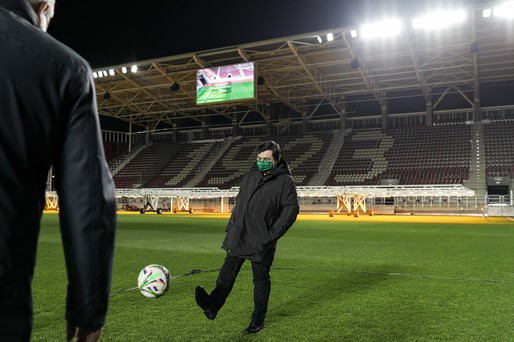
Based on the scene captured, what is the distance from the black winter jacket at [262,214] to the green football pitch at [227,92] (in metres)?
→ 26.6

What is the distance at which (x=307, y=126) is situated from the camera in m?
46.0

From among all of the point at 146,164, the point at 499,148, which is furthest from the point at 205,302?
the point at 146,164

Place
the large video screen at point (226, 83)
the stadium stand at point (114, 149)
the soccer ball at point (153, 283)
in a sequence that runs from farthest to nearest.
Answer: the stadium stand at point (114, 149) → the large video screen at point (226, 83) → the soccer ball at point (153, 283)

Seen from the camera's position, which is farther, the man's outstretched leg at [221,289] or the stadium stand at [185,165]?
the stadium stand at [185,165]

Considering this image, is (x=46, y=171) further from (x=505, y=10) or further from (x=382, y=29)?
(x=505, y=10)

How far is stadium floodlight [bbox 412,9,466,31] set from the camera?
24703 mm

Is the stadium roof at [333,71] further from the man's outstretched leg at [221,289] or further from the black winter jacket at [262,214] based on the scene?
the man's outstretched leg at [221,289]

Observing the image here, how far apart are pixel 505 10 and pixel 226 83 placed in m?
17.6

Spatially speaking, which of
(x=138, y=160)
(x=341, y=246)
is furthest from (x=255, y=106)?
(x=341, y=246)

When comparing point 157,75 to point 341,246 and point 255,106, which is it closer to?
point 255,106

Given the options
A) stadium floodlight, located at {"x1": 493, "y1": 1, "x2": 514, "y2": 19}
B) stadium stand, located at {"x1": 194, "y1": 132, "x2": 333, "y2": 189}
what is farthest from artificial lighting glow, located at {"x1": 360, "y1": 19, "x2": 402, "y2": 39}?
stadium stand, located at {"x1": 194, "y1": 132, "x2": 333, "y2": 189}

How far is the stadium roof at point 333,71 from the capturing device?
95.1 ft

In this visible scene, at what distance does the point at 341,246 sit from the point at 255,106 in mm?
34700

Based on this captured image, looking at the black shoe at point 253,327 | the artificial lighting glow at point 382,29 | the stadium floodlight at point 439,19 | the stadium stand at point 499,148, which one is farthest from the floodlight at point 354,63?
the black shoe at point 253,327
